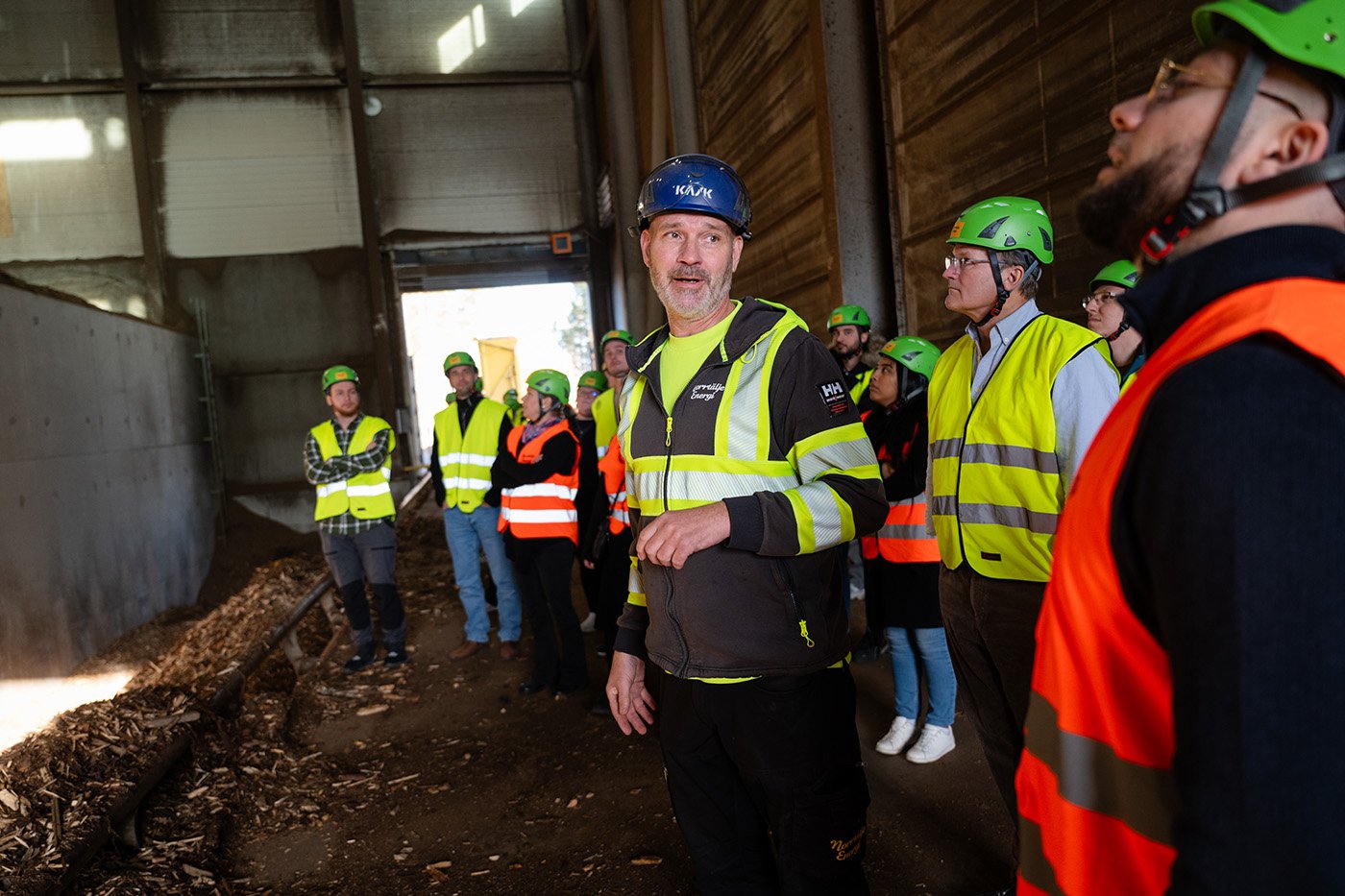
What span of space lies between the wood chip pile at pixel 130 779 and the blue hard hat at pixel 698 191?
10.6 feet

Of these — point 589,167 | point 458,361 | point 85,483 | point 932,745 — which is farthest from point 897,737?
point 589,167

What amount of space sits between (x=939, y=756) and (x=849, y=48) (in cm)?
506

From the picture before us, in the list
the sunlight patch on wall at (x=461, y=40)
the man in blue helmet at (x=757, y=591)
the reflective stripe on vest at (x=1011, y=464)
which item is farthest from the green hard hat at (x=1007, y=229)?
the sunlight patch on wall at (x=461, y=40)

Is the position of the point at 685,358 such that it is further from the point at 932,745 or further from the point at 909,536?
the point at 932,745

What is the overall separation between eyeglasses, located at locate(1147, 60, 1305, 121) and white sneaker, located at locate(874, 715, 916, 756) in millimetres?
3671

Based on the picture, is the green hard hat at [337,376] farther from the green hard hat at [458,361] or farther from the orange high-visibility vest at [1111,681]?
the orange high-visibility vest at [1111,681]

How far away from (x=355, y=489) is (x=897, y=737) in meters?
4.11

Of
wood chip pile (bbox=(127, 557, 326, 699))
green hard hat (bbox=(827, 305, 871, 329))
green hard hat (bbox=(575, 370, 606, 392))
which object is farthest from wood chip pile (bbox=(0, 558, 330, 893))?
green hard hat (bbox=(827, 305, 871, 329))

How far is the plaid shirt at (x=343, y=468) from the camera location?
602cm

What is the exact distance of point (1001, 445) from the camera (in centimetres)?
238

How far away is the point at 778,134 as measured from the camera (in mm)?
7633

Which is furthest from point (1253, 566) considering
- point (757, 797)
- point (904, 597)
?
point (904, 597)

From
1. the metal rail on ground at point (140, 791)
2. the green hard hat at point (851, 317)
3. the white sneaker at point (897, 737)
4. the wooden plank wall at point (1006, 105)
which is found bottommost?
the white sneaker at point (897, 737)

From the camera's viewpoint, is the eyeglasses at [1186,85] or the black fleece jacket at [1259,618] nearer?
the black fleece jacket at [1259,618]
